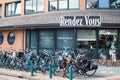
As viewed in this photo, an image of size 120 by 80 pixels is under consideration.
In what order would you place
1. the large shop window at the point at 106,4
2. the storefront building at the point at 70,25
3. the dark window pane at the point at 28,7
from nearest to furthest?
the storefront building at the point at 70,25 < the large shop window at the point at 106,4 < the dark window pane at the point at 28,7

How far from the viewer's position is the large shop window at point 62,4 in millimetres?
26047

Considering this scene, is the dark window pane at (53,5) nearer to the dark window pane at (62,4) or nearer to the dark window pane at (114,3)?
the dark window pane at (62,4)

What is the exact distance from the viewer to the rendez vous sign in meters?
23.6

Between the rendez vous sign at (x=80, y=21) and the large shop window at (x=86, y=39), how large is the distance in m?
1.25

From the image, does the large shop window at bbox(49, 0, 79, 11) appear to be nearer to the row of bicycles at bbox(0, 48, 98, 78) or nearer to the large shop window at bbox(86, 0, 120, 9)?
the large shop window at bbox(86, 0, 120, 9)

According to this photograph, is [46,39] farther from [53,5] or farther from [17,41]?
[17,41]

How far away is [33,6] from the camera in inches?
1131

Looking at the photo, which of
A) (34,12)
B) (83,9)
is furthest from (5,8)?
(83,9)

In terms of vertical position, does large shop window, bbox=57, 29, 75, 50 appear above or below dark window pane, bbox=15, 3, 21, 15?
below

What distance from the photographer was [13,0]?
31.1 m

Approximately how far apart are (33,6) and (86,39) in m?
6.70

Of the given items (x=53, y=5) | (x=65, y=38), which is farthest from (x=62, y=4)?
(x=65, y=38)

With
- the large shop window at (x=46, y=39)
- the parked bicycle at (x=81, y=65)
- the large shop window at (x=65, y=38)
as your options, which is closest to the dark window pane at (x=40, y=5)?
the large shop window at (x=46, y=39)

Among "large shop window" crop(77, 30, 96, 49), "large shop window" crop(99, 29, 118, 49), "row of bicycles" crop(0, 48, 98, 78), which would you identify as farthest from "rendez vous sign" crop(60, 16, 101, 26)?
"row of bicycles" crop(0, 48, 98, 78)
